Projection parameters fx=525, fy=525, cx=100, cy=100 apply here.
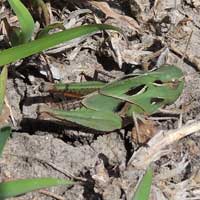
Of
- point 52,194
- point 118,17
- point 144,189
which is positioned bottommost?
point 52,194

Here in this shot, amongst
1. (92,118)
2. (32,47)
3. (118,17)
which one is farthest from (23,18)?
(118,17)

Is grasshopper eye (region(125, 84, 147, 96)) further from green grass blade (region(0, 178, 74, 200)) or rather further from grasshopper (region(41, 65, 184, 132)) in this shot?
green grass blade (region(0, 178, 74, 200))

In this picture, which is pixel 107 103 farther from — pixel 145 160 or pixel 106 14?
pixel 106 14

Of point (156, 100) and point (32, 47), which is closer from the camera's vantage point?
point (32, 47)

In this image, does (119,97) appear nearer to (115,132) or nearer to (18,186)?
(115,132)

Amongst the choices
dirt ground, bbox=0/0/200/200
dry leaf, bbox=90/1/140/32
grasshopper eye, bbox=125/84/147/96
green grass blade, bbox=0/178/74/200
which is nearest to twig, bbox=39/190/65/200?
dirt ground, bbox=0/0/200/200
